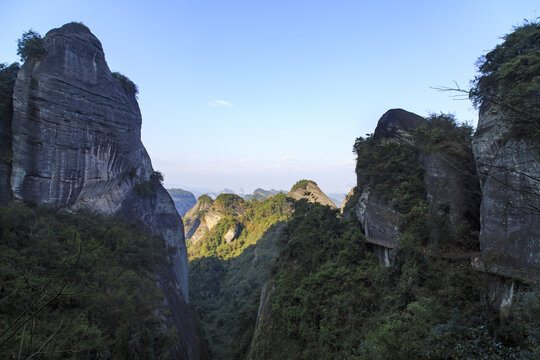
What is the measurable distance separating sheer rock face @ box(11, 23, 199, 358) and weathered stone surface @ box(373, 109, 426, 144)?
50.2 ft

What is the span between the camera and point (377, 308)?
930 centimetres

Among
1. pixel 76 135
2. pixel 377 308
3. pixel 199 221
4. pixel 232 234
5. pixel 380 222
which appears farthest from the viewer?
pixel 199 221

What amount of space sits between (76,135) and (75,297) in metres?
10.7

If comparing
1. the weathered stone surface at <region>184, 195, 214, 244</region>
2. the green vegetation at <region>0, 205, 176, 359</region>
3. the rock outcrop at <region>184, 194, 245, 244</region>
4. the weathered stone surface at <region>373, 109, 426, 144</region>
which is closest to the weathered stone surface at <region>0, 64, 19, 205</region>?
the green vegetation at <region>0, 205, 176, 359</region>

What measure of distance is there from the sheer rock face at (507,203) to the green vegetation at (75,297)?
35.7ft

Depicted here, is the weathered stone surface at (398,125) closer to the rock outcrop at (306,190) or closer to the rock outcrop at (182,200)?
the rock outcrop at (306,190)

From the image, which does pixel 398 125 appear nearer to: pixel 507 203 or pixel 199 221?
pixel 507 203

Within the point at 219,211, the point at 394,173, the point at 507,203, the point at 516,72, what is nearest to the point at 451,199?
the point at 394,173

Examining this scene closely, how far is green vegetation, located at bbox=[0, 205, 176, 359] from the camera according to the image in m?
7.75

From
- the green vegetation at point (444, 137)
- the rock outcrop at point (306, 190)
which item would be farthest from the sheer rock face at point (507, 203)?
the rock outcrop at point (306, 190)

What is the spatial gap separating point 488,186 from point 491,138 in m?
1.44

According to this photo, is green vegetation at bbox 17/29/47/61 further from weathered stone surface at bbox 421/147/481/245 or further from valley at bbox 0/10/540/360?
weathered stone surface at bbox 421/147/481/245

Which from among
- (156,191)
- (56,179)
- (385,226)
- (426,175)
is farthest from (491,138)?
(156,191)

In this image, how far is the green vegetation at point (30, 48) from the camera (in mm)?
14797
